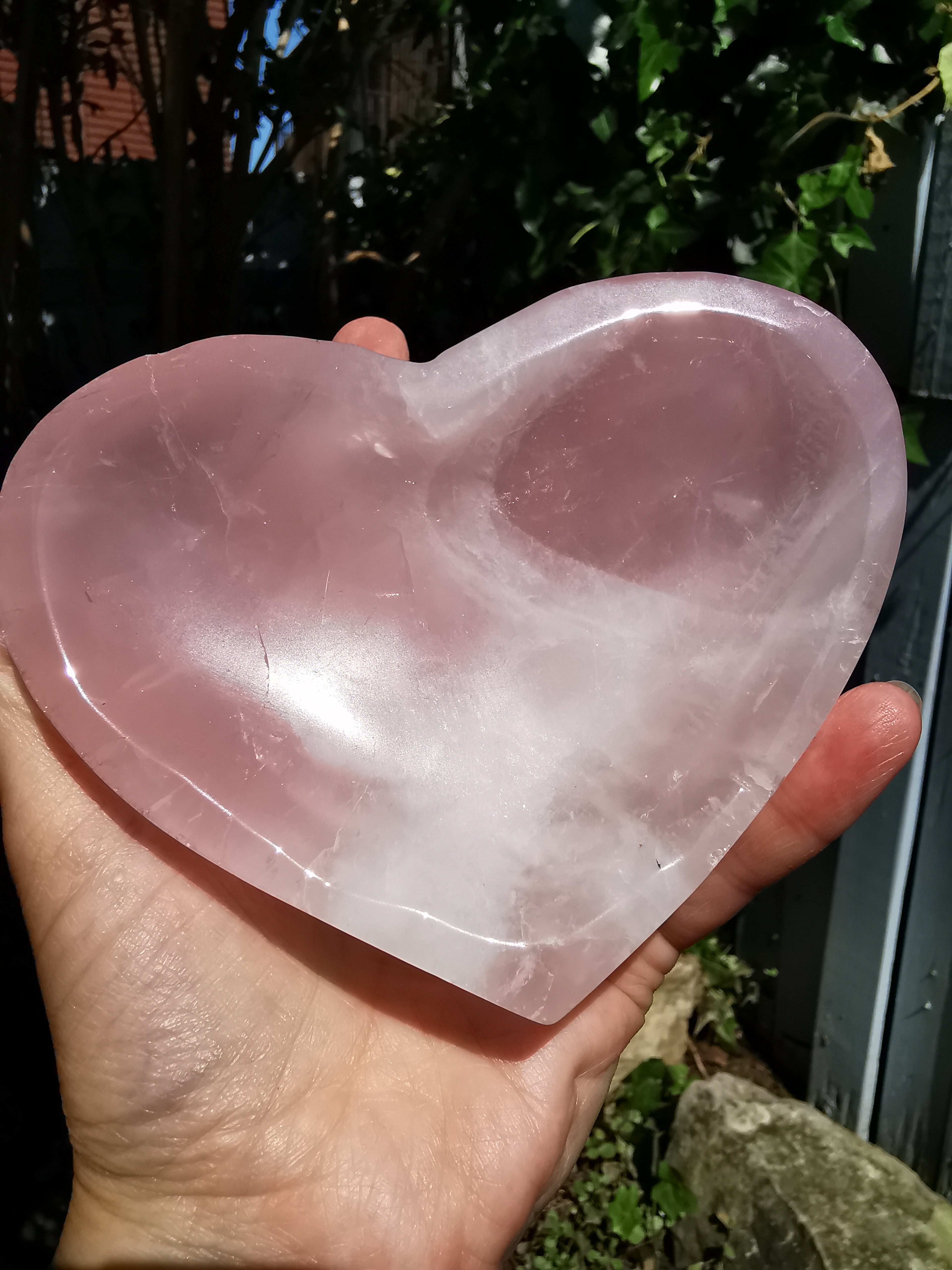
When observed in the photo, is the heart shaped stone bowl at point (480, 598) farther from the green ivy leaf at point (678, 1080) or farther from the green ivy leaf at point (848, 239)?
the green ivy leaf at point (678, 1080)

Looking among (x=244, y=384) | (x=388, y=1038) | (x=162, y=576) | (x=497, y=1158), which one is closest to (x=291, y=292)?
(x=244, y=384)

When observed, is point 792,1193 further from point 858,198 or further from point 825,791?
point 858,198

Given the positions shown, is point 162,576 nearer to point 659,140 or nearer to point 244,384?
point 244,384

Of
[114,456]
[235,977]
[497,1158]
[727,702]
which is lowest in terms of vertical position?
[497,1158]

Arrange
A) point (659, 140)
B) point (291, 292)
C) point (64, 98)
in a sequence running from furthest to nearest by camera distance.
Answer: point (291, 292) → point (64, 98) → point (659, 140)

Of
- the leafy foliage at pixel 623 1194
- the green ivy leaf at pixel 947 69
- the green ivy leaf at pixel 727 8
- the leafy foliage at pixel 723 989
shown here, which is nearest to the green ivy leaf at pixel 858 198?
the green ivy leaf at pixel 947 69

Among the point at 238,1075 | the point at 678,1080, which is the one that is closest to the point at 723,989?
the point at 678,1080
